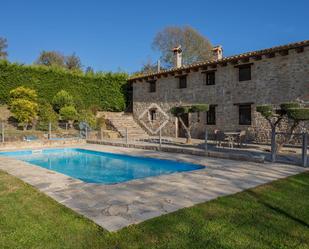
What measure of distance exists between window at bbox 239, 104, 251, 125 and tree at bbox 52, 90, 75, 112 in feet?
44.1

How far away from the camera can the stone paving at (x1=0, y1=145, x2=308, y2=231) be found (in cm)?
453

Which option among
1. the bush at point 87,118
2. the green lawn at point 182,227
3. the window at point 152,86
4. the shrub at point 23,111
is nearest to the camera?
the green lawn at point 182,227

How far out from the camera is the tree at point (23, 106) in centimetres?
1909

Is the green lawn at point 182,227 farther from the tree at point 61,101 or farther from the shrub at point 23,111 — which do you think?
the tree at point 61,101

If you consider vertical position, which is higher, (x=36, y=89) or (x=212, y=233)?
(x=36, y=89)

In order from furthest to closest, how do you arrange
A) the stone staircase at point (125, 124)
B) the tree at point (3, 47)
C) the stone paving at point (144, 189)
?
the tree at point (3, 47) → the stone staircase at point (125, 124) → the stone paving at point (144, 189)

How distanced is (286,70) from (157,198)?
1266 cm

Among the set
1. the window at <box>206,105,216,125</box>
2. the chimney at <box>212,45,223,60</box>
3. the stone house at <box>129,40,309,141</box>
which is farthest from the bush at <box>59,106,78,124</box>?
the chimney at <box>212,45,223,60</box>

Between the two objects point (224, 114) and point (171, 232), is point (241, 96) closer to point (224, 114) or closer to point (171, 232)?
point (224, 114)

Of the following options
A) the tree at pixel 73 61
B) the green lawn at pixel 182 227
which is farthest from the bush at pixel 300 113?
the tree at pixel 73 61

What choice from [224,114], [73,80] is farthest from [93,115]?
[224,114]

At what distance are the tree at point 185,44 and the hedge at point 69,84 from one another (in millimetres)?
14505

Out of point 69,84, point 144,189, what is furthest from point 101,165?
point 69,84

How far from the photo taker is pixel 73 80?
24.8m
